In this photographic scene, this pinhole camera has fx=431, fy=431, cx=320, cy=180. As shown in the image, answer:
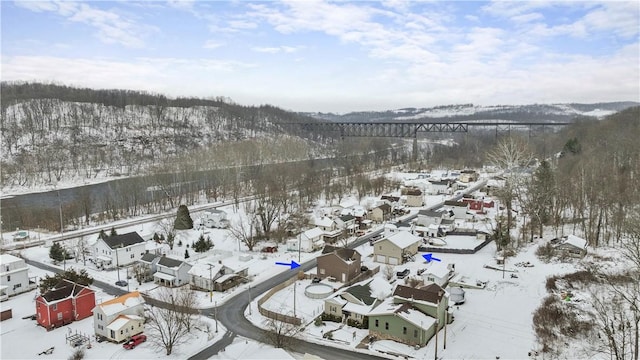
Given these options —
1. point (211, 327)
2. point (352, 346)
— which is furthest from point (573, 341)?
point (211, 327)

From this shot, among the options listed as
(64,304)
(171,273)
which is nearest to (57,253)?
(171,273)

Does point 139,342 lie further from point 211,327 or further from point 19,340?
point 19,340

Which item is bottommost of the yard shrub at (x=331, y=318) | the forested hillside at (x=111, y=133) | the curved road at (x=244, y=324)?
the curved road at (x=244, y=324)

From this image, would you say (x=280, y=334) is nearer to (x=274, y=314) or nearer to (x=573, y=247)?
(x=274, y=314)

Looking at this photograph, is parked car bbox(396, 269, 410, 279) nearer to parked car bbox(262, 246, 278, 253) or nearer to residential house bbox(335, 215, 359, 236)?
residential house bbox(335, 215, 359, 236)

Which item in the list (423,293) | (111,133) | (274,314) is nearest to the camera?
(423,293)

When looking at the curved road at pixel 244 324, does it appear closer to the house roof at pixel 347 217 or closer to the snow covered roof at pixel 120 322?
the snow covered roof at pixel 120 322

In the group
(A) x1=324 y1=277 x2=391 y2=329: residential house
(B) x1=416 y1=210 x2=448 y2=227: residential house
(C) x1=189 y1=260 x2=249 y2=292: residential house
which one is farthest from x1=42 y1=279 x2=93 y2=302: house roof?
(B) x1=416 y1=210 x2=448 y2=227: residential house

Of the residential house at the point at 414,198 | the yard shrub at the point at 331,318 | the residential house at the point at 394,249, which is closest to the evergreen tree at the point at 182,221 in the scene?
the residential house at the point at 394,249
